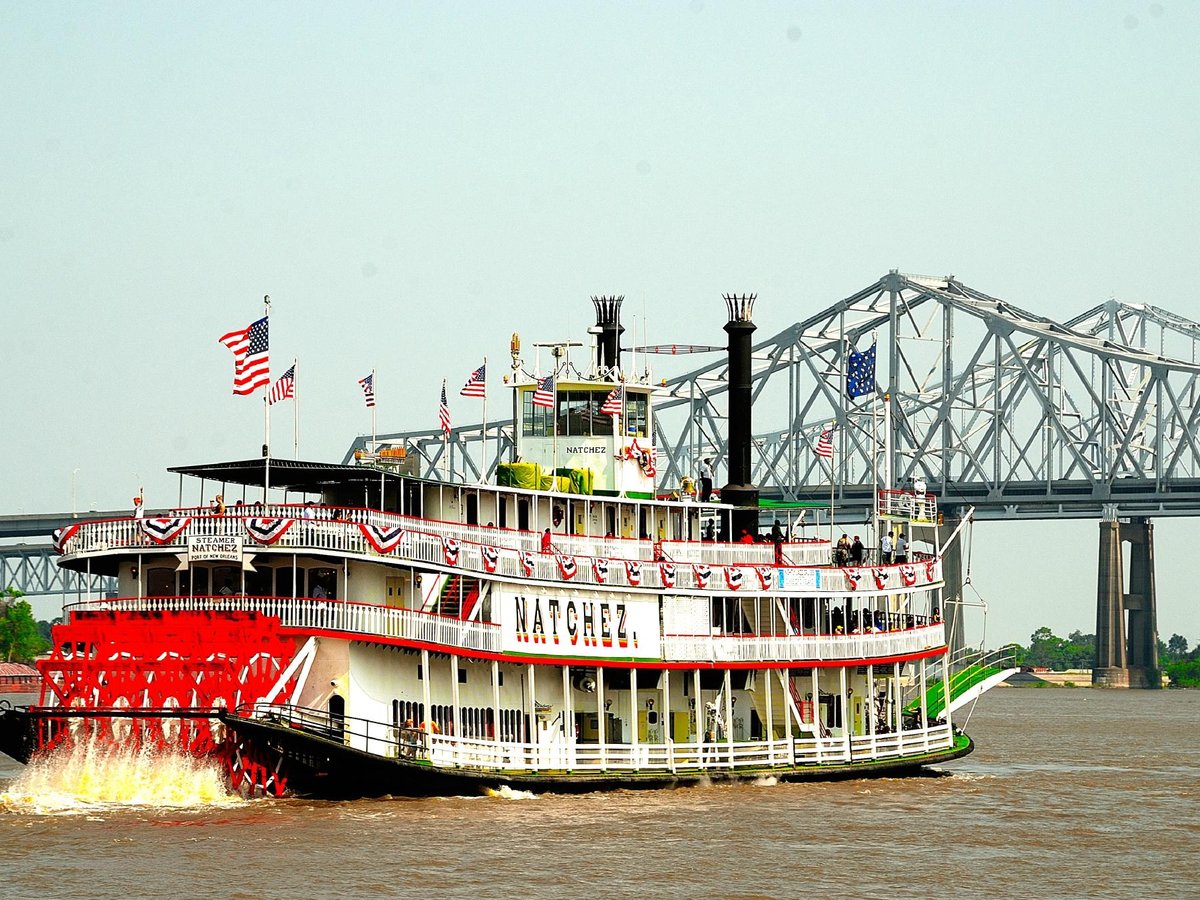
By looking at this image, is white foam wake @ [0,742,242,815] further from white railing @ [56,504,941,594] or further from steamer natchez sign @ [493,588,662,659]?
steamer natchez sign @ [493,588,662,659]

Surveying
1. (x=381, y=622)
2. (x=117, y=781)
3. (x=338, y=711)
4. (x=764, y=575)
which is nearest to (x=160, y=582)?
(x=117, y=781)

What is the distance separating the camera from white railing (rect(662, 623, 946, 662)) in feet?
125

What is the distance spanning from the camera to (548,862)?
1152 inches

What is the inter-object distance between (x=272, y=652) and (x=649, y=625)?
7.90 metres

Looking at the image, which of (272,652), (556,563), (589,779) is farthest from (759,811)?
(272,652)

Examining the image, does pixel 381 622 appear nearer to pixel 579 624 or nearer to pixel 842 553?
pixel 579 624

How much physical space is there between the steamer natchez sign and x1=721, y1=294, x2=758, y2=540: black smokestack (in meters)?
5.19

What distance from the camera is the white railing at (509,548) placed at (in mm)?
33344

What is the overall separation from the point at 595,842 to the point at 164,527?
8642mm

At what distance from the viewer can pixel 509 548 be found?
3603 centimetres

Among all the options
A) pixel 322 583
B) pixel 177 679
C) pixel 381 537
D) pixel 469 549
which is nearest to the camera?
pixel 177 679

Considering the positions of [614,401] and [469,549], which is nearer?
[469,549]

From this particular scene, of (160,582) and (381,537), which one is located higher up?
(381,537)

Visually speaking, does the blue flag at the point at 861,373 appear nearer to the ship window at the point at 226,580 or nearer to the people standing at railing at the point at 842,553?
the people standing at railing at the point at 842,553
